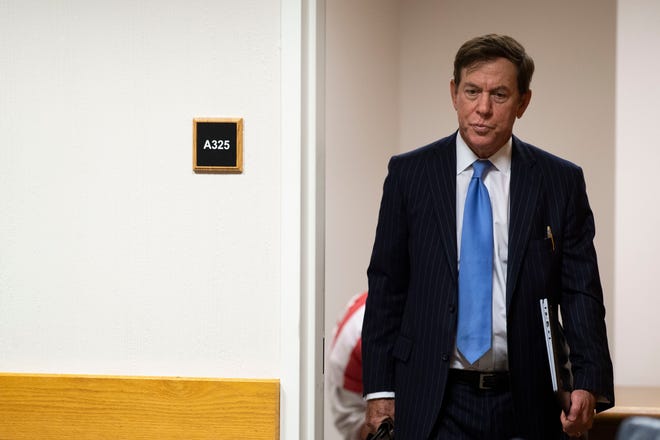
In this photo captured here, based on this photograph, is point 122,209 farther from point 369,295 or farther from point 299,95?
point 369,295

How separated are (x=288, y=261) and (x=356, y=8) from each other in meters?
1.66

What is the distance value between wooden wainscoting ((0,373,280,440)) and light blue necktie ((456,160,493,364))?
21.4 inches

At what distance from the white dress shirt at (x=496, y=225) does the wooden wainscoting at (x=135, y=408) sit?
571 millimetres

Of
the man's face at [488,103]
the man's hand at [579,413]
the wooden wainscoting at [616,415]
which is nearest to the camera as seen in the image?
the man's hand at [579,413]

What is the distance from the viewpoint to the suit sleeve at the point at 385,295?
2.23 m

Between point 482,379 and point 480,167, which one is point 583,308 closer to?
point 482,379

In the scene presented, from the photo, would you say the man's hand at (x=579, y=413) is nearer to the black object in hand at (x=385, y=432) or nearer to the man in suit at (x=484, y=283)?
the man in suit at (x=484, y=283)

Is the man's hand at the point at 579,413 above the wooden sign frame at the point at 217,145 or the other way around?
the other way around

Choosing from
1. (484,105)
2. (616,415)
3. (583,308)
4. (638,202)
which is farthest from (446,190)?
(638,202)

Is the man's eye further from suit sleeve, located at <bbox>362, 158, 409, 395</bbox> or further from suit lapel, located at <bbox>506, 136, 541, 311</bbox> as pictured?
suit sleeve, located at <bbox>362, 158, 409, 395</bbox>

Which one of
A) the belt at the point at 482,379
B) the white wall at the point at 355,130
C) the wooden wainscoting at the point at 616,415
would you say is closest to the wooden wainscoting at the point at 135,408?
the belt at the point at 482,379

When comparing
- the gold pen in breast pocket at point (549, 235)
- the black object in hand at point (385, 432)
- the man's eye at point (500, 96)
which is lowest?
the black object in hand at point (385, 432)

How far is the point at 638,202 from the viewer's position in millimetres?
4168

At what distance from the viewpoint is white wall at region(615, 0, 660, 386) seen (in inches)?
162
